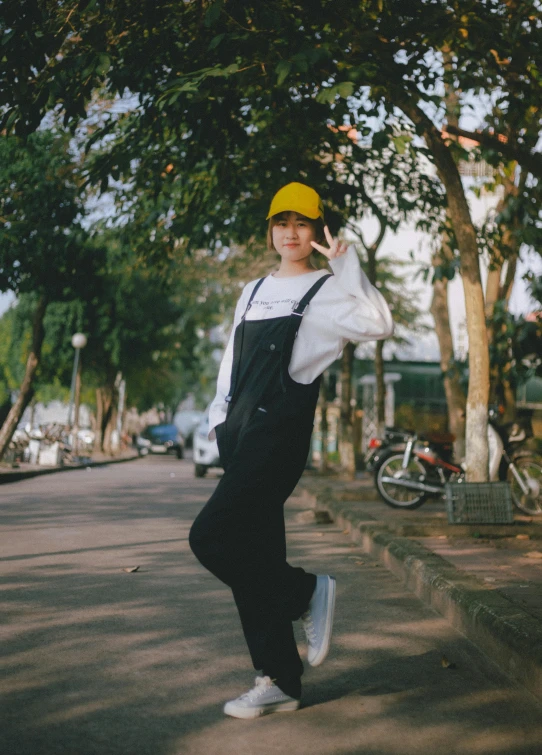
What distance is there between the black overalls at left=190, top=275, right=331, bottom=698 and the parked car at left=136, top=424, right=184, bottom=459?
43023mm

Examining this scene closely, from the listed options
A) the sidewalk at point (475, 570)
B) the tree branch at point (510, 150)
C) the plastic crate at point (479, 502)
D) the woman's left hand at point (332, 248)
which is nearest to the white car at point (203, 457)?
the sidewalk at point (475, 570)

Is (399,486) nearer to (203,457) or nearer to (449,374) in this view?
(449,374)

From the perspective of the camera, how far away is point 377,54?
905 cm

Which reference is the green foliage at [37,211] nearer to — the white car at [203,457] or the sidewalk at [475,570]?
the white car at [203,457]

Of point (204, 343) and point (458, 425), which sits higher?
point (204, 343)

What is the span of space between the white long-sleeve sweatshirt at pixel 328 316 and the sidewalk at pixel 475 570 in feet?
5.09

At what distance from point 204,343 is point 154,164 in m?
31.1

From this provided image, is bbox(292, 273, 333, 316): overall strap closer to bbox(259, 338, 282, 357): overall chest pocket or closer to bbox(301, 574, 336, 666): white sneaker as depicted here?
bbox(259, 338, 282, 357): overall chest pocket

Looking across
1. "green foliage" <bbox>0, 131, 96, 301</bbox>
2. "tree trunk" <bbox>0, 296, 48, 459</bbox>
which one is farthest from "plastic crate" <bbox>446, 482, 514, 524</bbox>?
"tree trunk" <bbox>0, 296, 48, 459</bbox>

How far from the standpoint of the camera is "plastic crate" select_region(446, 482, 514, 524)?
31.6ft

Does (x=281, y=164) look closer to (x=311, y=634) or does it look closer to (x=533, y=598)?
(x=533, y=598)

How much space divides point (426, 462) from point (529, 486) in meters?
1.48

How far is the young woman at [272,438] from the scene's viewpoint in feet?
12.1

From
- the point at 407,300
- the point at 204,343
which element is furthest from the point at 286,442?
the point at 204,343
